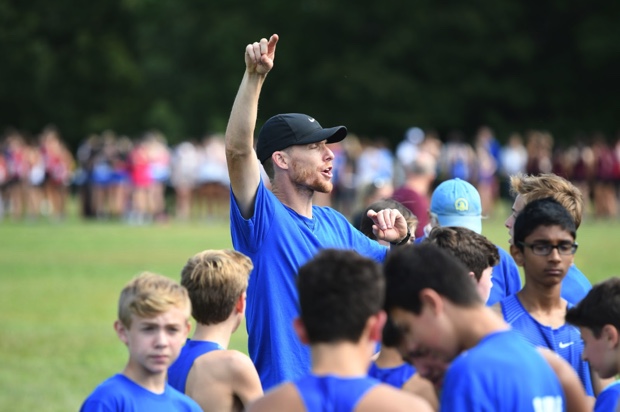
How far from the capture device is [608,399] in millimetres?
4594

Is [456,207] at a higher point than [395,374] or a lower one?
higher

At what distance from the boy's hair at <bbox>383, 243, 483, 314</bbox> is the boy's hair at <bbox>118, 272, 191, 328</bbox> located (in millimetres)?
1274

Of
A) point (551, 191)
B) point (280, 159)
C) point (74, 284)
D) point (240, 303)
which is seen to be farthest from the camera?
point (74, 284)

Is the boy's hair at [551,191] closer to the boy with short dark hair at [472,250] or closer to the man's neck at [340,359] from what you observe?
the boy with short dark hair at [472,250]

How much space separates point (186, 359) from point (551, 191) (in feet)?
7.88

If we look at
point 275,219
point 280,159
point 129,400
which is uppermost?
point 280,159

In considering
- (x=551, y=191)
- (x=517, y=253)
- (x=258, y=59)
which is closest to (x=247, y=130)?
(x=258, y=59)

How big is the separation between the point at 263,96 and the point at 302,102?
2.50m

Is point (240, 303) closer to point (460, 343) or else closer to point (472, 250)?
point (472, 250)

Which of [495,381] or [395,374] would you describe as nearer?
[495,381]

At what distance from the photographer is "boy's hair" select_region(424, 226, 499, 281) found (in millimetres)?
5535

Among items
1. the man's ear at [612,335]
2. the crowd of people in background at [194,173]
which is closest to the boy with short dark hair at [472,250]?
the man's ear at [612,335]

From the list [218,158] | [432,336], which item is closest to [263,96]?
[218,158]

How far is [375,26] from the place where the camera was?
53.0 metres
